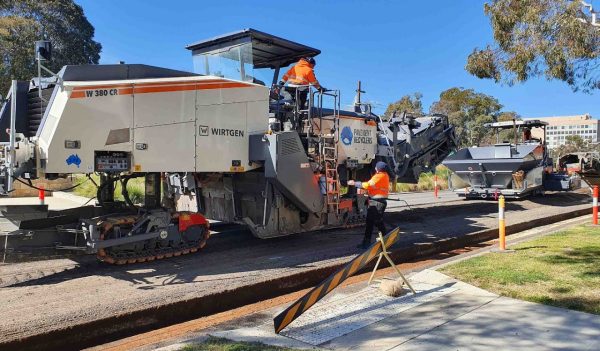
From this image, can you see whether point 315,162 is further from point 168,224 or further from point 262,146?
point 168,224

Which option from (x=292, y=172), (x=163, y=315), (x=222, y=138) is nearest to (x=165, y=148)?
(x=222, y=138)

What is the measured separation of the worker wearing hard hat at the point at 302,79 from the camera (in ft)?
29.2

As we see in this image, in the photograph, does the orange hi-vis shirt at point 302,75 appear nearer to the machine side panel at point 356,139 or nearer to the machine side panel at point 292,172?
the machine side panel at point 356,139

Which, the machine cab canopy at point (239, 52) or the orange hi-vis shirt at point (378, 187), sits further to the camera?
the orange hi-vis shirt at point (378, 187)

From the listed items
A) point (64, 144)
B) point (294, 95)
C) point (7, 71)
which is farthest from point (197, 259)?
point (7, 71)

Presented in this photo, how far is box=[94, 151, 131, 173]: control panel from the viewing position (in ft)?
20.2

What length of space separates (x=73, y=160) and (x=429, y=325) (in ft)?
14.3

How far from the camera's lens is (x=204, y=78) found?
7102mm

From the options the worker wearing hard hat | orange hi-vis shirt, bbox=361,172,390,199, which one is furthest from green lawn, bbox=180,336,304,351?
the worker wearing hard hat

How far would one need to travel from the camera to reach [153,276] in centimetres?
641

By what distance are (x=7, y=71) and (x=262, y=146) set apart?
19.1 m

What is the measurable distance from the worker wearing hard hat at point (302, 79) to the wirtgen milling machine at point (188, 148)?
0.53 ft

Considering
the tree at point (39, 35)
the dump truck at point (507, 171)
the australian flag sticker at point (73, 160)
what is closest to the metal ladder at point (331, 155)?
the australian flag sticker at point (73, 160)

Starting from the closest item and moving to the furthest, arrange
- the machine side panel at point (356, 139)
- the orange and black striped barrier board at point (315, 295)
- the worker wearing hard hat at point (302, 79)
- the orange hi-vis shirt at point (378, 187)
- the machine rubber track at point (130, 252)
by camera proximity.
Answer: the orange and black striped barrier board at point (315, 295), the machine rubber track at point (130, 252), the orange hi-vis shirt at point (378, 187), the worker wearing hard hat at point (302, 79), the machine side panel at point (356, 139)
